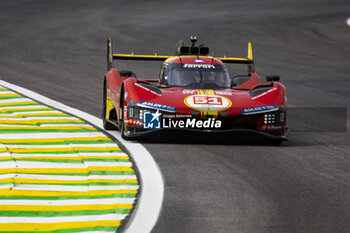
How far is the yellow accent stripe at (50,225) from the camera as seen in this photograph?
5.99 m

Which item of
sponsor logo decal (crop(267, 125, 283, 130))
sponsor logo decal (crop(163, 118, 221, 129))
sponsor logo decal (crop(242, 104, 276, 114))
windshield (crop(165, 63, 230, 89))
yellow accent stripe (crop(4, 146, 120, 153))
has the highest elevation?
windshield (crop(165, 63, 230, 89))

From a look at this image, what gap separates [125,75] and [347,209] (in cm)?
538

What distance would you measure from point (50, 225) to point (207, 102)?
469cm

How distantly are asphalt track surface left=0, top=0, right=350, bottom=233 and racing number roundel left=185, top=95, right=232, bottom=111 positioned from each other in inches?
20.9

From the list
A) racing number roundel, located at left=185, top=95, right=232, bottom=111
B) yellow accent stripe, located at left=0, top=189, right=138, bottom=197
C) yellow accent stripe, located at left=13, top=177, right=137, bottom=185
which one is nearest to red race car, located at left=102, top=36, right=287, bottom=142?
racing number roundel, located at left=185, top=95, right=232, bottom=111

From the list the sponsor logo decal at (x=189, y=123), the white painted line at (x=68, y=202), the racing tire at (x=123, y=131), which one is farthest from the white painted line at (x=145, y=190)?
the sponsor logo decal at (x=189, y=123)

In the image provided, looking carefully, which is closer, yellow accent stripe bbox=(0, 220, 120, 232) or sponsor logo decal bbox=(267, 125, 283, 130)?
yellow accent stripe bbox=(0, 220, 120, 232)

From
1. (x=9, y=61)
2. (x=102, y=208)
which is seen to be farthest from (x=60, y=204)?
(x=9, y=61)

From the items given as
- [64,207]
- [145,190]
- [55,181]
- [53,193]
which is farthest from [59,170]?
[64,207]

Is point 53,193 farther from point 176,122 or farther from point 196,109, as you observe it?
point 196,109

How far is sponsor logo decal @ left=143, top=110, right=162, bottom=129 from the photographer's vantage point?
10320 mm

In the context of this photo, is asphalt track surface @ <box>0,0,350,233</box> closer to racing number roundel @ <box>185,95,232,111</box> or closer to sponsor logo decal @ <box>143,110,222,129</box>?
sponsor logo decal @ <box>143,110,222,129</box>

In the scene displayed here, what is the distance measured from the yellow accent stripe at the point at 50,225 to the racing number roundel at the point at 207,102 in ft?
14.2

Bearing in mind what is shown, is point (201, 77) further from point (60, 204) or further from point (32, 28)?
point (32, 28)
